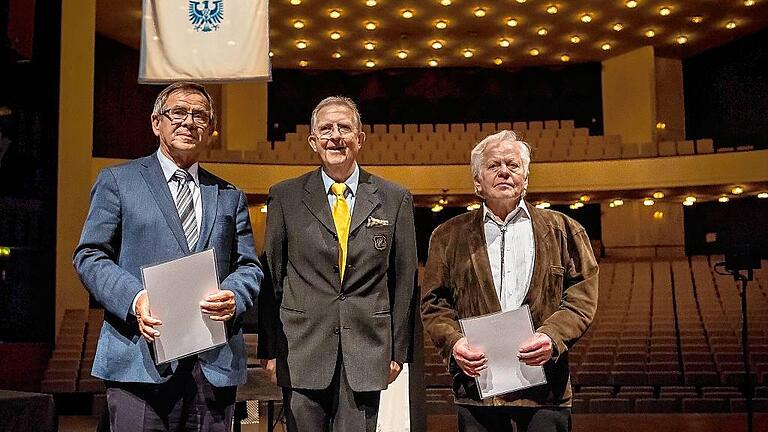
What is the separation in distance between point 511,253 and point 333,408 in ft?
2.24

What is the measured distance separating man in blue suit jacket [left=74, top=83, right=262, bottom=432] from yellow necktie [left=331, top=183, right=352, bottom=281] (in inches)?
10.0

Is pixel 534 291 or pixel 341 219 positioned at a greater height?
pixel 341 219

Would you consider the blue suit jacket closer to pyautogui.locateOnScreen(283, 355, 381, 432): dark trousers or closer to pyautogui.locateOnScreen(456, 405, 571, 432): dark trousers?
pyautogui.locateOnScreen(283, 355, 381, 432): dark trousers

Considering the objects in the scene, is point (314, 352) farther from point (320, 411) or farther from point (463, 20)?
point (463, 20)

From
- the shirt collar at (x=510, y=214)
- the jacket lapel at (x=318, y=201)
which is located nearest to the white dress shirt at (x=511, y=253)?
the shirt collar at (x=510, y=214)

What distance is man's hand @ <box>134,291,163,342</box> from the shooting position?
1974 millimetres

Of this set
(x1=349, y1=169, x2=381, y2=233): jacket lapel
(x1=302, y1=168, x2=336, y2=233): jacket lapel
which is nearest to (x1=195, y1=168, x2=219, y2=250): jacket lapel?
(x1=302, y1=168, x2=336, y2=233): jacket lapel

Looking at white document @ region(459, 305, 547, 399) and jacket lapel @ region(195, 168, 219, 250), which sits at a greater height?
jacket lapel @ region(195, 168, 219, 250)

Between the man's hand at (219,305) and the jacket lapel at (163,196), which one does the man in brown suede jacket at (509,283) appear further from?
the jacket lapel at (163,196)

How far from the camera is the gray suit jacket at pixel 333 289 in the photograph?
229 centimetres

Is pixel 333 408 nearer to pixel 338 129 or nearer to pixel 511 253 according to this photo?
pixel 511 253

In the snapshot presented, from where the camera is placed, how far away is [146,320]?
6.48ft

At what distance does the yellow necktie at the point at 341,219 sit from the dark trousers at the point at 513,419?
0.54 m

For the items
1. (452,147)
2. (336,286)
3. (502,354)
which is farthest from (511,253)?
(452,147)
